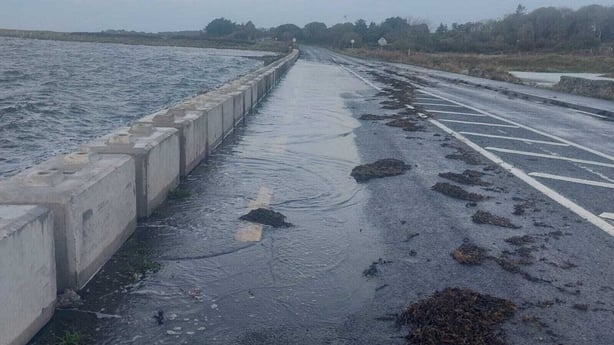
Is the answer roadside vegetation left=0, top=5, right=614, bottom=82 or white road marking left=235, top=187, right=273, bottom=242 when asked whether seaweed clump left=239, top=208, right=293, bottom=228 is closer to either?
white road marking left=235, top=187, right=273, bottom=242

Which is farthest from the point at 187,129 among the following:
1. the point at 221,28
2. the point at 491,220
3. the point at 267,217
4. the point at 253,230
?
the point at 221,28

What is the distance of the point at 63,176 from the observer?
18.1 feet

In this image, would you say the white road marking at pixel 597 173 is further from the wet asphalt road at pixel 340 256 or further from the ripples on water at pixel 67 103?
the ripples on water at pixel 67 103

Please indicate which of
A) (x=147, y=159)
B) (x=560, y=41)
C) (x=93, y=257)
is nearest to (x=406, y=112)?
(x=147, y=159)

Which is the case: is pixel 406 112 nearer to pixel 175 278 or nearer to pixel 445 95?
pixel 445 95

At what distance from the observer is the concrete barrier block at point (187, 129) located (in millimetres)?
8914

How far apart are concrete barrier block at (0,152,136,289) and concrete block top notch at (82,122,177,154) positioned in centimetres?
37

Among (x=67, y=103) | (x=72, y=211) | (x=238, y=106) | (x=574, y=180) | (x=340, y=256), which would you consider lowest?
(x=67, y=103)

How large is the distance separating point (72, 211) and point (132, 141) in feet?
7.22

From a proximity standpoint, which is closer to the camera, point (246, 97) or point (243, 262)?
point (243, 262)

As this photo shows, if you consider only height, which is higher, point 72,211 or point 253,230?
point 72,211

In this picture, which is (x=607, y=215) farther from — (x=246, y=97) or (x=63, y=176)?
(x=246, y=97)

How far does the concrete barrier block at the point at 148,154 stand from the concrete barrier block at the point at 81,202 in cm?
39

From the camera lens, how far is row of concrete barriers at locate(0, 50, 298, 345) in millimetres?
4195
